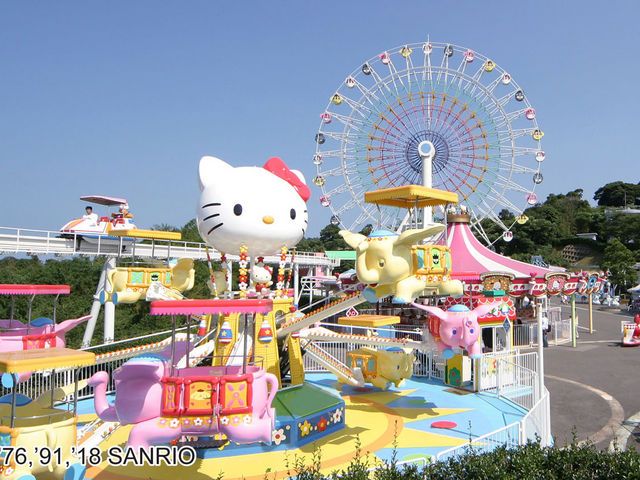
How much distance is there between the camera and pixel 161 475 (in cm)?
815

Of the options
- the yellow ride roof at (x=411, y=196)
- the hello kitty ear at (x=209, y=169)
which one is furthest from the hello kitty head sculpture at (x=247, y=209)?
the yellow ride roof at (x=411, y=196)

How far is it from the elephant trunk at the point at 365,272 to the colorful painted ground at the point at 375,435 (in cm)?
270

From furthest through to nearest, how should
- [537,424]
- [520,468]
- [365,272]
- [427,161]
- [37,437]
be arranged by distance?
[427,161]
[365,272]
[537,424]
[37,437]
[520,468]

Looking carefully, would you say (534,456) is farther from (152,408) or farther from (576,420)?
(576,420)

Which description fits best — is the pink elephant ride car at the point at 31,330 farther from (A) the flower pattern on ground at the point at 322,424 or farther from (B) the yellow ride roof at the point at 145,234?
(A) the flower pattern on ground at the point at 322,424

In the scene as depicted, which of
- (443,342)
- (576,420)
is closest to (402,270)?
(443,342)

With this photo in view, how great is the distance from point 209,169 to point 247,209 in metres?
1.29

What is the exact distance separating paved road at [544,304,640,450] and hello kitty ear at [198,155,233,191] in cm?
738

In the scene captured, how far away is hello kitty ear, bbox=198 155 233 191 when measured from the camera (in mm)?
9969

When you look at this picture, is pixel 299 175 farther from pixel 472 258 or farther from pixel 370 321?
pixel 472 258

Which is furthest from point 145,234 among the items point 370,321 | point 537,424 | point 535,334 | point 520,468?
point 535,334

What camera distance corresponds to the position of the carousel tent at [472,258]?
20234mm

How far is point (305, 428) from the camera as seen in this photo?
9359 millimetres

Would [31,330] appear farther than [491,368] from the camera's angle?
No
